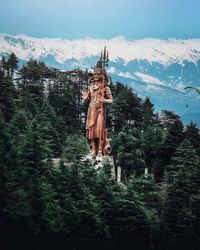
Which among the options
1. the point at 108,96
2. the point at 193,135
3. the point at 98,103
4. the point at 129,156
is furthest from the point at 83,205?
the point at 193,135

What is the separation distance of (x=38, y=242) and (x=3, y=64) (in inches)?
1386

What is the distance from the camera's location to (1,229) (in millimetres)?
12469

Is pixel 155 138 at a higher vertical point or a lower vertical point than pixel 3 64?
lower

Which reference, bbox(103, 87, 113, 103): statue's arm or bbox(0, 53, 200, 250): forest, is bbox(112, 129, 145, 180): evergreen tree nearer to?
bbox(0, 53, 200, 250): forest

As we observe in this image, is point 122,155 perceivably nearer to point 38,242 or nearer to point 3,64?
point 38,242

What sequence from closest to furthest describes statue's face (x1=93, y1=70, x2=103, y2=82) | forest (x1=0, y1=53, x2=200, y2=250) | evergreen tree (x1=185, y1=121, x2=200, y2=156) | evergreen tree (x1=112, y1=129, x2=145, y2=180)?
forest (x1=0, y1=53, x2=200, y2=250)
statue's face (x1=93, y1=70, x2=103, y2=82)
evergreen tree (x1=112, y1=129, x2=145, y2=180)
evergreen tree (x1=185, y1=121, x2=200, y2=156)

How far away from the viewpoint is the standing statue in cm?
1869

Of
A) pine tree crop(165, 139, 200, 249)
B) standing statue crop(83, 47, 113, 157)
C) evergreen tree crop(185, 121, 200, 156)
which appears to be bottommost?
pine tree crop(165, 139, 200, 249)

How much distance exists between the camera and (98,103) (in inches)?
736

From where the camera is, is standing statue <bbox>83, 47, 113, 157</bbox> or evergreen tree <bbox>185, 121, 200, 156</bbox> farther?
evergreen tree <bbox>185, 121, 200, 156</bbox>

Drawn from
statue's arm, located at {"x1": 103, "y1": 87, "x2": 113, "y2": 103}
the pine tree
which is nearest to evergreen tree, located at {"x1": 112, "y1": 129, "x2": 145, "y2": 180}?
statue's arm, located at {"x1": 103, "y1": 87, "x2": 113, "y2": 103}

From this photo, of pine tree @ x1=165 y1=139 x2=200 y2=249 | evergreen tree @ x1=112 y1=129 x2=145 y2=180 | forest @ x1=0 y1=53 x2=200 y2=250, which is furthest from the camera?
evergreen tree @ x1=112 y1=129 x2=145 y2=180

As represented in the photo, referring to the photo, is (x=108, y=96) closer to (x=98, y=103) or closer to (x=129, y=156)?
(x=98, y=103)

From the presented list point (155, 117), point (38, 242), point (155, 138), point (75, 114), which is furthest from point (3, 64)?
point (38, 242)
